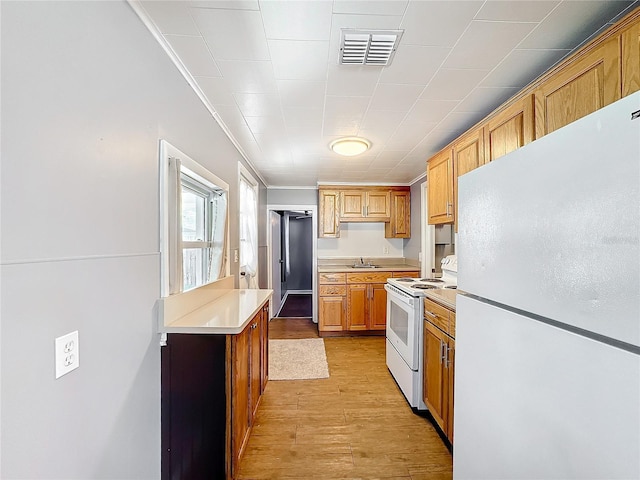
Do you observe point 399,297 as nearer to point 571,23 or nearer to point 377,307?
point 377,307

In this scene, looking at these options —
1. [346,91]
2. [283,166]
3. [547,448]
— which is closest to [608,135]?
[547,448]

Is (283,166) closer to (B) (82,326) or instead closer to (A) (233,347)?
(A) (233,347)

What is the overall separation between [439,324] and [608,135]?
1556 mm

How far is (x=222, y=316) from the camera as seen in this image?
162 cm

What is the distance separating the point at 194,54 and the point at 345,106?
38.5 inches

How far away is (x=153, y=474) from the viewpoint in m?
1.28

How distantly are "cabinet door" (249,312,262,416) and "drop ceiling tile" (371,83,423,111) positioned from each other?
66.0 inches

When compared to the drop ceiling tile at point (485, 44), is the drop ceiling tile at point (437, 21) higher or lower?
lower

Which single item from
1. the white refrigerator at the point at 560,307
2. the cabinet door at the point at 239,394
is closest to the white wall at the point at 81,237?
the cabinet door at the point at 239,394

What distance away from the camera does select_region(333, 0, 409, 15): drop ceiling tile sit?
1.14 m

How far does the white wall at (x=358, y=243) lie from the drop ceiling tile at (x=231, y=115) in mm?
2772

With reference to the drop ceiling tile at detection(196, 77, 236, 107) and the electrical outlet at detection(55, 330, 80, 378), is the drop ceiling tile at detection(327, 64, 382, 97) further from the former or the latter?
the electrical outlet at detection(55, 330, 80, 378)

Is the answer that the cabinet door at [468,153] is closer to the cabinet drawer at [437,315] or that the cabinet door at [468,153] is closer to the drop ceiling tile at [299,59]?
the cabinet drawer at [437,315]

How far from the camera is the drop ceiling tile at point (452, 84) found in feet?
5.32
